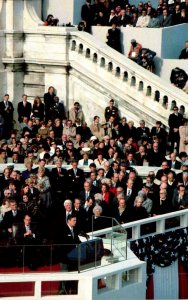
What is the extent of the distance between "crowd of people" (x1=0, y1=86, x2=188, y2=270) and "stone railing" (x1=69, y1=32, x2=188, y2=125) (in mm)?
895

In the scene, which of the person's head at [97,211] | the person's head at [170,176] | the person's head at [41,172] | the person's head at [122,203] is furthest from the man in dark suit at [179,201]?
the person's head at [41,172]

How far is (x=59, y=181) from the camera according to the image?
42.0 metres

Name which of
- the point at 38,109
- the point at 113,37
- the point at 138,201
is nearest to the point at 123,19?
the point at 113,37

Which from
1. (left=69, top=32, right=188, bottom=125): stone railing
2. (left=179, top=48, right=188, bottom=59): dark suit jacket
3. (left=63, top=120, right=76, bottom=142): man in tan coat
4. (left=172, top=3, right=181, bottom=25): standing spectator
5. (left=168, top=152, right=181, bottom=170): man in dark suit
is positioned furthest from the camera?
(left=172, top=3, right=181, bottom=25): standing spectator

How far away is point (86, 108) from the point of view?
50938 millimetres

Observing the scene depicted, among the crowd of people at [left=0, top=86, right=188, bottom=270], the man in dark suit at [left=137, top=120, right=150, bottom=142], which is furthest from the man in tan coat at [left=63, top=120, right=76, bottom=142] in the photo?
the man in dark suit at [left=137, top=120, right=150, bottom=142]

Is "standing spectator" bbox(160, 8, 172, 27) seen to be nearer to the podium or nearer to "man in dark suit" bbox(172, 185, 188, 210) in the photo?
"man in dark suit" bbox(172, 185, 188, 210)

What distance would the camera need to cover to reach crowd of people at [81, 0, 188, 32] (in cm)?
5150

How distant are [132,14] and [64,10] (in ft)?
7.57

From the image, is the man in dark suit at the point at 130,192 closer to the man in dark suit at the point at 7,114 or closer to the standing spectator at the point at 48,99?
the man in dark suit at the point at 7,114

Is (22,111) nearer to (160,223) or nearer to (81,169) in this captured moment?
(81,169)

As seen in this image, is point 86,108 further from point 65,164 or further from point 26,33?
point 65,164

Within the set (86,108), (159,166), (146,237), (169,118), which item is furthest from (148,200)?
(86,108)

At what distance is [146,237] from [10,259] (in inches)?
237
